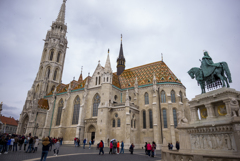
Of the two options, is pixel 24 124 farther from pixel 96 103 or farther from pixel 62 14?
pixel 62 14

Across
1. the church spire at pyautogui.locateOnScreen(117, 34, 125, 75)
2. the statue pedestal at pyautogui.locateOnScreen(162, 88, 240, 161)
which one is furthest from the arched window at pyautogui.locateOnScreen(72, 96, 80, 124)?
the statue pedestal at pyautogui.locateOnScreen(162, 88, 240, 161)

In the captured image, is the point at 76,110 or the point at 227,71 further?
the point at 76,110

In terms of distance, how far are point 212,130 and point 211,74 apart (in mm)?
3821

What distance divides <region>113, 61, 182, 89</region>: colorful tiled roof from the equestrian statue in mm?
18664

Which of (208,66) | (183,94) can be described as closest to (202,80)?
(208,66)

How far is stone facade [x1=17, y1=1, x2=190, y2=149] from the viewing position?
988 inches

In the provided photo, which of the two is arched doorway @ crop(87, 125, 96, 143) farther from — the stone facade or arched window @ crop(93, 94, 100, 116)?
arched window @ crop(93, 94, 100, 116)

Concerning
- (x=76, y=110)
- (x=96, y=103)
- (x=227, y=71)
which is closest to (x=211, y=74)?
(x=227, y=71)

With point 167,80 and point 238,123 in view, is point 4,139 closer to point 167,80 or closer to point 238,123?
point 238,123

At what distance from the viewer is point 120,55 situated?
138 ft

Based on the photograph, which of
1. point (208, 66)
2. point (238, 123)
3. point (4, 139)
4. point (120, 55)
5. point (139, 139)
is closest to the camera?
point (238, 123)

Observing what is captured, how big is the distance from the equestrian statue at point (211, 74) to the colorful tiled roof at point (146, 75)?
735 inches

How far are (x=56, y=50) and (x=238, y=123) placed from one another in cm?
4957

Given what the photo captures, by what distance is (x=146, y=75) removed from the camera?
109 ft
